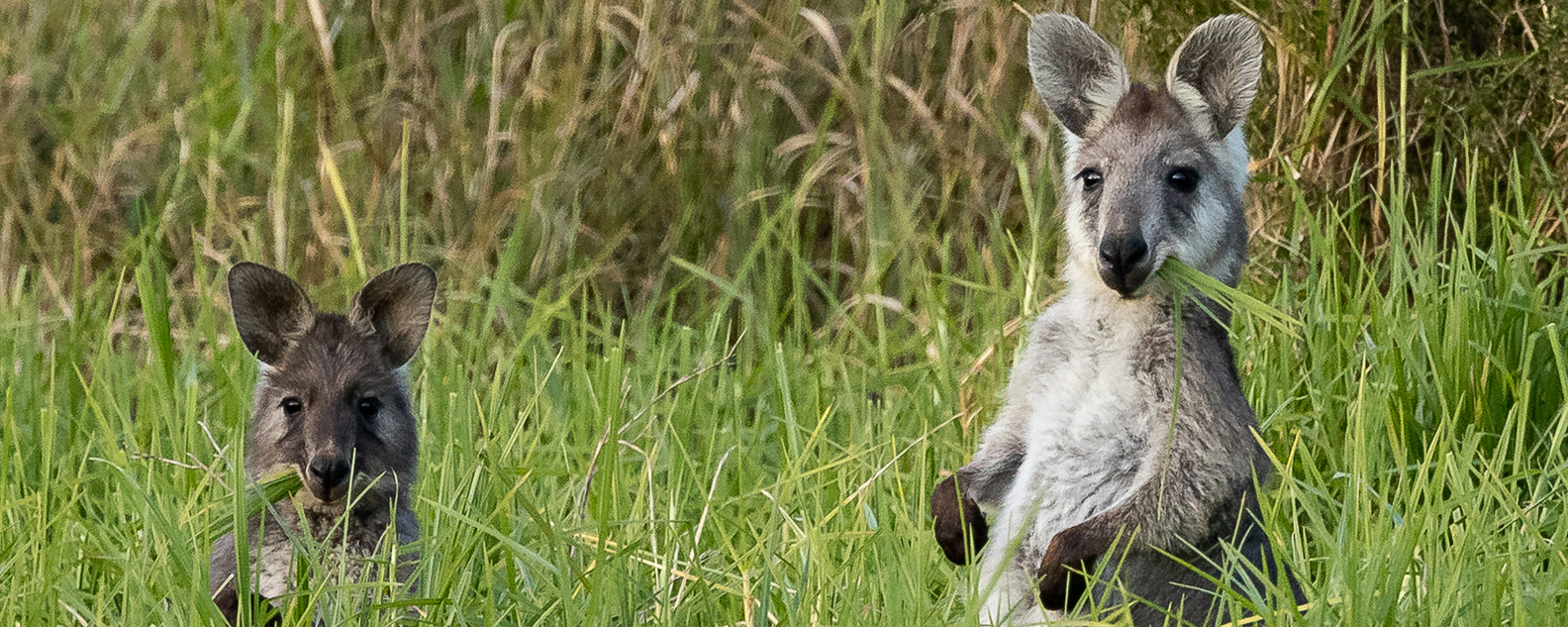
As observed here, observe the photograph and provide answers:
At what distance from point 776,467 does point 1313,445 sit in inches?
56.7

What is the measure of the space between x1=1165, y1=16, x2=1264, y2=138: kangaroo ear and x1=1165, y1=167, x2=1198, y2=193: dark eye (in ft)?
0.45

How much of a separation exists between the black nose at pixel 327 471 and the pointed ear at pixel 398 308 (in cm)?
43

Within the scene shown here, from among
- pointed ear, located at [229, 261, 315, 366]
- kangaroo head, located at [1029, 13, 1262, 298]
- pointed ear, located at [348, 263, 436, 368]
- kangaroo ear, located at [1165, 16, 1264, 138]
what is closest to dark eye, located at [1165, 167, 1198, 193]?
kangaroo head, located at [1029, 13, 1262, 298]

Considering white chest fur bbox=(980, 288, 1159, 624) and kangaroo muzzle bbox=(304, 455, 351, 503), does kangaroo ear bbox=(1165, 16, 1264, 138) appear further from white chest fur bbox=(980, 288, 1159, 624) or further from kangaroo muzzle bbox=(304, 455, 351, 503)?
kangaroo muzzle bbox=(304, 455, 351, 503)

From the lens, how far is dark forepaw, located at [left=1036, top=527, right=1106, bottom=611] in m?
3.48

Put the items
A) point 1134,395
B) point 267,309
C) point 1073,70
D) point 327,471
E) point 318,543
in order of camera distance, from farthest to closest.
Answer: point 1073,70, point 267,309, point 1134,395, point 318,543, point 327,471

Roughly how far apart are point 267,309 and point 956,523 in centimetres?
147

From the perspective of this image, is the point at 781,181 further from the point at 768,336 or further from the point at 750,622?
the point at 750,622

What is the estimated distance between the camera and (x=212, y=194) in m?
7.16

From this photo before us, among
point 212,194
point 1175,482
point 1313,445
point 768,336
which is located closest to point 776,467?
point 768,336

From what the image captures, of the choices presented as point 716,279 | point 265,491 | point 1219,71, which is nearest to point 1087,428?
point 1219,71

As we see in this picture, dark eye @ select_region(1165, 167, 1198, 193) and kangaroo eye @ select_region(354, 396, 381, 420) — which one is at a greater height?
dark eye @ select_region(1165, 167, 1198, 193)

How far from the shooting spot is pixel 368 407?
147 inches

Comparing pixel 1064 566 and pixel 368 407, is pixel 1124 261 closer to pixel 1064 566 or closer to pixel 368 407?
pixel 1064 566
